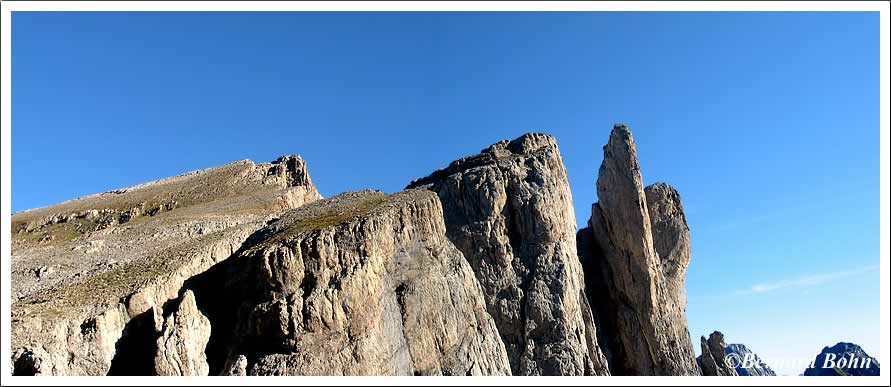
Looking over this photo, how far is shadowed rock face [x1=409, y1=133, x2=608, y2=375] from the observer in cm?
6838

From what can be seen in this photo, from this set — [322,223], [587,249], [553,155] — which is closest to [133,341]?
[322,223]

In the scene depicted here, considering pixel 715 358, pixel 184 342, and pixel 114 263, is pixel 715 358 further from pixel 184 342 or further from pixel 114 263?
pixel 114 263

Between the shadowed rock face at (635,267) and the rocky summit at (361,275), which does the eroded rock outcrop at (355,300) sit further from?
the shadowed rock face at (635,267)

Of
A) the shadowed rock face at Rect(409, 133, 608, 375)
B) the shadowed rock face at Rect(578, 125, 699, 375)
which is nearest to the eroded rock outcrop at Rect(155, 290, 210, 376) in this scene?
the shadowed rock face at Rect(409, 133, 608, 375)

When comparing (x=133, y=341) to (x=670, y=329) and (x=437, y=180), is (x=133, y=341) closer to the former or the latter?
(x=437, y=180)

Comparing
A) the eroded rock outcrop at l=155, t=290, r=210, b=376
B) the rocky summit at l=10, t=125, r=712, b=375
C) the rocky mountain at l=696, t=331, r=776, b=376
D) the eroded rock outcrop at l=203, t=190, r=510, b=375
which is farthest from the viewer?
the rocky mountain at l=696, t=331, r=776, b=376

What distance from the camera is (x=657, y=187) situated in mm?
91625

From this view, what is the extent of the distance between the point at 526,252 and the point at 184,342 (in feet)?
162

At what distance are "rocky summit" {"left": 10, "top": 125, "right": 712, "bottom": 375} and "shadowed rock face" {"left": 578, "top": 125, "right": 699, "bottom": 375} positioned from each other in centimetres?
21

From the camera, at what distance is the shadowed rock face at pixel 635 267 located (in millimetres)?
79375

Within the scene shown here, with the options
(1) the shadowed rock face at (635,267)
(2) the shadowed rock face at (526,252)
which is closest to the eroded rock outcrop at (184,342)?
(2) the shadowed rock face at (526,252)

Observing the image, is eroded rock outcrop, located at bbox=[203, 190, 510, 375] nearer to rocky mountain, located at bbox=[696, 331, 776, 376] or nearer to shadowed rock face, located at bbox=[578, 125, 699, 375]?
shadowed rock face, located at bbox=[578, 125, 699, 375]

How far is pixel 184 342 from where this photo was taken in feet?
105

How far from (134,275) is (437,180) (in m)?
50.9
